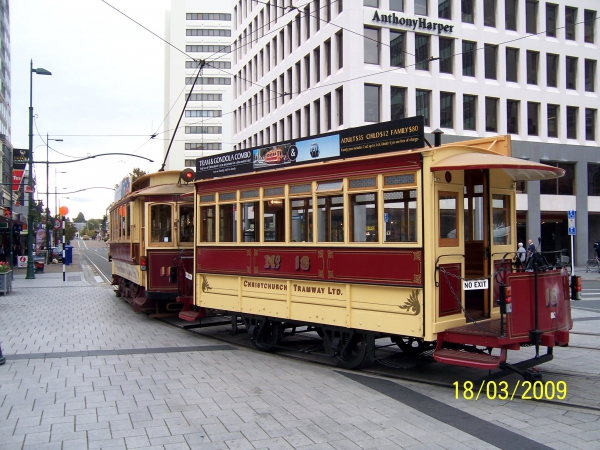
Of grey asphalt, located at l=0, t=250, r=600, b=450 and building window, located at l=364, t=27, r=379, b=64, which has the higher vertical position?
building window, located at l=364, t=27, r=379, b=64

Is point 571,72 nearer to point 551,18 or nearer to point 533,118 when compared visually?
point 551,18

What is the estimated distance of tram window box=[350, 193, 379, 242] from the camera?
7672 millimetres

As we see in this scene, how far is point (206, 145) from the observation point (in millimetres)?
77875

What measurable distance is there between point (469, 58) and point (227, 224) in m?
24.4

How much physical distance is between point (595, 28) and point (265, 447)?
36801 millimetres

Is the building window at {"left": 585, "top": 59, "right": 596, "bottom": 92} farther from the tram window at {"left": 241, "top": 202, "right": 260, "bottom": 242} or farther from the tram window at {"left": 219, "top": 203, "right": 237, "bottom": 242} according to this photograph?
the tram window at {"left": 241, "top": 202, "right": 260, "bottom": 242}

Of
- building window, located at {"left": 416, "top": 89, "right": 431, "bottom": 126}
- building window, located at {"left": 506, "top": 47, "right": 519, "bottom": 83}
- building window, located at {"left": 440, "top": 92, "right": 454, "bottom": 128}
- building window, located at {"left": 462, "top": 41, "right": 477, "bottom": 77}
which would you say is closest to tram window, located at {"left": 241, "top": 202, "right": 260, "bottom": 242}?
building window, located at {"left": 416, "top": 89, "right": 431, "bottom": 126}

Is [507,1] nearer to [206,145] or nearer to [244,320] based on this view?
[244,320]

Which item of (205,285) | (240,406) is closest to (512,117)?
(205,285)

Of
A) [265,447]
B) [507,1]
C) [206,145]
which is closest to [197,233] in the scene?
[265,447]

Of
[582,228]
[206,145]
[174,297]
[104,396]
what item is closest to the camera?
[104,396]

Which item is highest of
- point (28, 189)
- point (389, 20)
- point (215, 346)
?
point (389, 20)

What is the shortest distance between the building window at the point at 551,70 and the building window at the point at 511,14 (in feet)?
9.97

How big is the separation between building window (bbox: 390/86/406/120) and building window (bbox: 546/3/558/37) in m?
10.8
